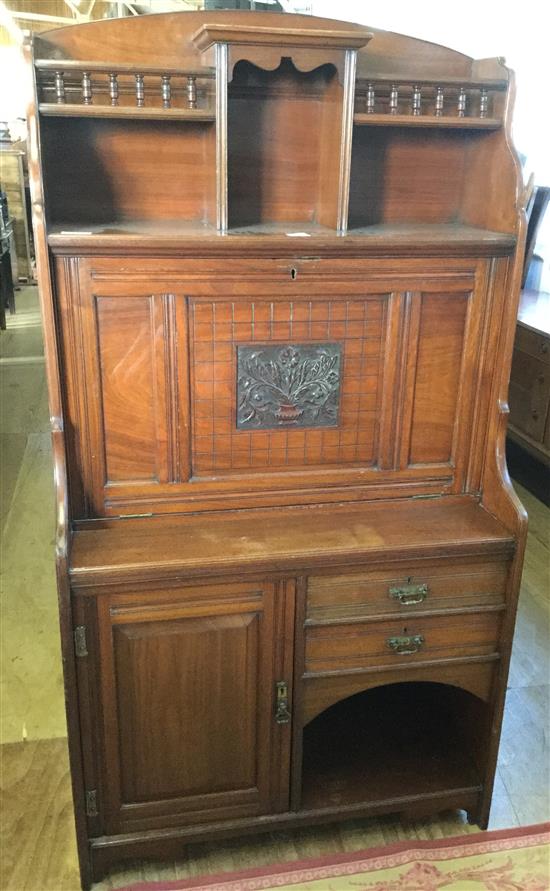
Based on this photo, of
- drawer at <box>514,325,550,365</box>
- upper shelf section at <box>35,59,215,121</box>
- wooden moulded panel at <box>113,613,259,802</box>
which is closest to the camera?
upper shelf section at <box>35,59,215,121</box>

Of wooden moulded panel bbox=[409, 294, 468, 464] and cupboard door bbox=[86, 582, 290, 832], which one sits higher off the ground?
wooden moulded panel bbox=[409, 294, 468, 464]

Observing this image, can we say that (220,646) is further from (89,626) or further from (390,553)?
(390,553)

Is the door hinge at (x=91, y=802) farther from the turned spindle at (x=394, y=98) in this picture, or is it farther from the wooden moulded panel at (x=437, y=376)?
the turned spindle at (x=394, y=98)

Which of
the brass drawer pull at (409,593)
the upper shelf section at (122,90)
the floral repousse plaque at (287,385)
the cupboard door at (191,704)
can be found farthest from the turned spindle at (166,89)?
the brass drawer pull at (409,593)

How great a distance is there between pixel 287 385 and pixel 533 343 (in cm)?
223

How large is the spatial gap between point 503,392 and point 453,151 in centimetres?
58

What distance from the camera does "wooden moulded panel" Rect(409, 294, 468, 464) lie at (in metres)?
1.74

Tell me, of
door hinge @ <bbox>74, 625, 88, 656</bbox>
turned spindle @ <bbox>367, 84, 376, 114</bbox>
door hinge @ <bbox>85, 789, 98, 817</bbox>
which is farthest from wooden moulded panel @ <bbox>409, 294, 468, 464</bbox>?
door hinge @ <bbox>85, 789, 98, 817</bbox>

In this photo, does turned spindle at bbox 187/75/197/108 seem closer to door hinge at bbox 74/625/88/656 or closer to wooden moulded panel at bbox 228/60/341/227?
wooden moulded panel at bbox 228/60/341/227

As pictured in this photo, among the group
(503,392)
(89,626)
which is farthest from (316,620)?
(503,392)

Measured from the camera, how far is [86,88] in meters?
1.53

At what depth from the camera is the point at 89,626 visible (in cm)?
156

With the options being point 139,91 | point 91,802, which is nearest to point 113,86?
point 139,91

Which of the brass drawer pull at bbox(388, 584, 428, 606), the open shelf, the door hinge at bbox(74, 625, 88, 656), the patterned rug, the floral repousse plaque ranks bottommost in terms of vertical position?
the patterned rug
